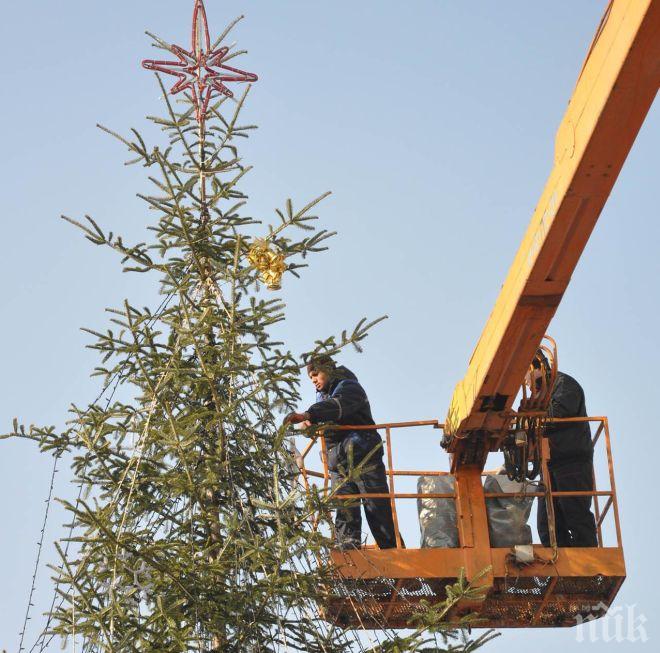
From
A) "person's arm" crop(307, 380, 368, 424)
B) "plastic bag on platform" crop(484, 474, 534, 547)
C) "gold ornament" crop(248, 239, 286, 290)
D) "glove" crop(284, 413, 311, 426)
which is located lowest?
"plastic bag on platform" crop(484, 474, 534, 547)

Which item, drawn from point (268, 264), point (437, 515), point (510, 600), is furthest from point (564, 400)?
point (268, 264)

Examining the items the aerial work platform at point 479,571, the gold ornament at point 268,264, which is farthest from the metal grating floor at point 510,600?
the gold ornament at point 268,264

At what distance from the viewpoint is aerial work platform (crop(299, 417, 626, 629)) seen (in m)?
13.1

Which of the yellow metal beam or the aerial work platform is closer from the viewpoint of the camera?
the yellow metal beam

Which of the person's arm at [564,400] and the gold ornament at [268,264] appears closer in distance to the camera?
the gold ornament at [268,264]

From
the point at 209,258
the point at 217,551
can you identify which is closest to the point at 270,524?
the point at 217,551

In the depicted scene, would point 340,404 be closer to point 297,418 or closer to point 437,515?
point 297,418

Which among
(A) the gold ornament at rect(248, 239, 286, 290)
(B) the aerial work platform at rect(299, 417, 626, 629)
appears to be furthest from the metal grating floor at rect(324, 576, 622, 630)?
(A) the gold ornament at rect(248, 239, 286, 290)

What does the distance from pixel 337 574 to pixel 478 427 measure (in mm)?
2525

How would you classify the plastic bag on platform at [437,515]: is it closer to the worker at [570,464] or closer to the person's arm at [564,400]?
the worker at [570,464]

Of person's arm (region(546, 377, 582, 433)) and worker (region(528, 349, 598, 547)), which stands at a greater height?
person's arm (region(546, 377, 582, 433))

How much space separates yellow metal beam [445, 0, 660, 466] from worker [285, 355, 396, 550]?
0.83 m

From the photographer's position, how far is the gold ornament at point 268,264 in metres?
11.7

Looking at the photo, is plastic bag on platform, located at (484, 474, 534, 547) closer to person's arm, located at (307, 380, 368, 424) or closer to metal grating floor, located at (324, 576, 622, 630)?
metal grating floor, located at (324, 576, 622, 630)
